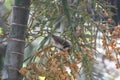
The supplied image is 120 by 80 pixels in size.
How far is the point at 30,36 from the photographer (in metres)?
1.85

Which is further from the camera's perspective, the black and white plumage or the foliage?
the black and white plumage

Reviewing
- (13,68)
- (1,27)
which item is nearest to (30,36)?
(1,27)

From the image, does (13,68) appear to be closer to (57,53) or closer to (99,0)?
(57,53)

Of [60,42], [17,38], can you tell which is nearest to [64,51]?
[17,38]

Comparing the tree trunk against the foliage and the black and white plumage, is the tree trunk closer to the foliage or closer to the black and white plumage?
the foliage

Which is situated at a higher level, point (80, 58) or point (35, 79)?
point (80, 58)

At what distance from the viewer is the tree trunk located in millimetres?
1528

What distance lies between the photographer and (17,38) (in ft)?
5.04

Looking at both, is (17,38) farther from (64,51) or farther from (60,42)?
(60,42)

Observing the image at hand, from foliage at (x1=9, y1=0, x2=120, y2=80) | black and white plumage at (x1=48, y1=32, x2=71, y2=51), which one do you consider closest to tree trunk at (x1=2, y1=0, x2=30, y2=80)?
foliage at (x1=9, y1=0, x2=120, y2=80)

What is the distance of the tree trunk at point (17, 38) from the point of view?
5.01 ft

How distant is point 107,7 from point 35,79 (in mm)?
558

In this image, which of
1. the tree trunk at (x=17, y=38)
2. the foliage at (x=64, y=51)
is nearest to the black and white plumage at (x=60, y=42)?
the foliage at (x=64, y=51)

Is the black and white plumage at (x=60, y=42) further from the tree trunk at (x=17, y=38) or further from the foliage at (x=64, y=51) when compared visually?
the tree trunk at (x=17, y=38)
